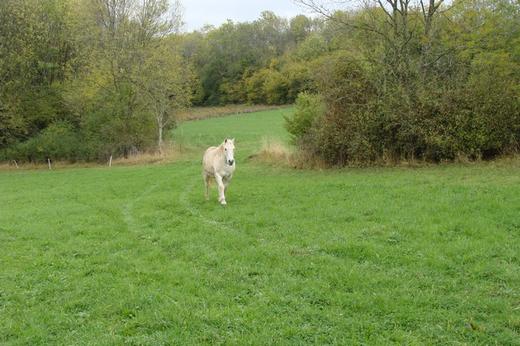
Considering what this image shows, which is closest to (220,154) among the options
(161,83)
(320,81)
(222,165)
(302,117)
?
(222,165)

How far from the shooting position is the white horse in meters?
14.3

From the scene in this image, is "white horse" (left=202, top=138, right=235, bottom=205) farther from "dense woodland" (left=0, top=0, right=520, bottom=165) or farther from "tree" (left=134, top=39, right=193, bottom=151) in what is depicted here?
"tree" (left=134, top=39, right=193, bottom=151)

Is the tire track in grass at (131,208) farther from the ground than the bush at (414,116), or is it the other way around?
the bush at (414,116)

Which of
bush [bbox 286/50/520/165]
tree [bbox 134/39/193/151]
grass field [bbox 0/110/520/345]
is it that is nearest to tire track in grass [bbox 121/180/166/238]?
grass field [bbox 0/110/520/345]

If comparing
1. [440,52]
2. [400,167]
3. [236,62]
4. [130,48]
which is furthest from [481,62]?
[236,62]

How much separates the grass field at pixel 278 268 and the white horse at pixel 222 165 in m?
0.67

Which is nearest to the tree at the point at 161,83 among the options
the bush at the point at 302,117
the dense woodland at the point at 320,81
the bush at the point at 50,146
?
the dense woodland at the point at 320,81

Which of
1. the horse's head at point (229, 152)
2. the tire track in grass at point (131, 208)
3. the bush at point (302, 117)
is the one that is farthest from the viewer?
the bush at point (302, 117)

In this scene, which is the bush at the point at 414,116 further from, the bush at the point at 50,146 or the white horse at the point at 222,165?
the bush at the point at 50,146

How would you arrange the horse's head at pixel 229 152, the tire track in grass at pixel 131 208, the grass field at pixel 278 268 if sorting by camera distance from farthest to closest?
1. the horse's head at pixel 229 152
2. the tire track in grass at pixel 131 208
3. the grass field at pixel 278 268

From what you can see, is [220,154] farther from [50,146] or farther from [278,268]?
[50,146]

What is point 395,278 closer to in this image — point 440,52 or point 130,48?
point 440,52

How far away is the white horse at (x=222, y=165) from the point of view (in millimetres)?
14289

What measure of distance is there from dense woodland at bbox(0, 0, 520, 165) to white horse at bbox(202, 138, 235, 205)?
25.3 feet
